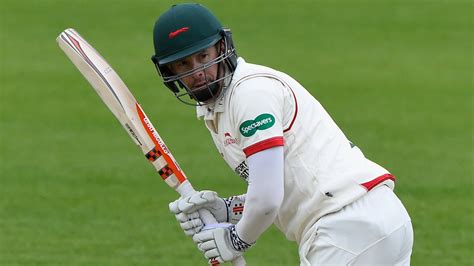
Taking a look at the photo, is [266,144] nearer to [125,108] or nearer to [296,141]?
[296,141]

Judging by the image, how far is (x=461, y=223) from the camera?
9273 millimetres

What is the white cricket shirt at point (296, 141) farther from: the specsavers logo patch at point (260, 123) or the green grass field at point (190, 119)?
the green grass field at point (190, 119)

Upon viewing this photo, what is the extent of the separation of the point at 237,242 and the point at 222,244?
9 cm

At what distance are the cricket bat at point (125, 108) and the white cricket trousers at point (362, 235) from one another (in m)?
0.99

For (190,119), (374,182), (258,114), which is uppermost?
(258,114)

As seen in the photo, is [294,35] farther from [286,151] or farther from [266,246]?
[286,151]

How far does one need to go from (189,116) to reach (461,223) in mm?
4723

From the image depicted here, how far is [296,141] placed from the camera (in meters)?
4.70

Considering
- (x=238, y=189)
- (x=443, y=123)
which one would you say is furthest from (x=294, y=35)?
(x=238, y=189)

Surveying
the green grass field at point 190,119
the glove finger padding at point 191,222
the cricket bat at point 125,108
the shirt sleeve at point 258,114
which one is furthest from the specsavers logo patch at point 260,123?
the green grass field at point 190,119

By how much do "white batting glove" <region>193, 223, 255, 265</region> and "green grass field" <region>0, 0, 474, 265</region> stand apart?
10.0ft

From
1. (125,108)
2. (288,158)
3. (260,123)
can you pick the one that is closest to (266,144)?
(260,123)

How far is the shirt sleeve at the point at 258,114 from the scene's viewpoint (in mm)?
4512

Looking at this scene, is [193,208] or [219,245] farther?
[193,208]
